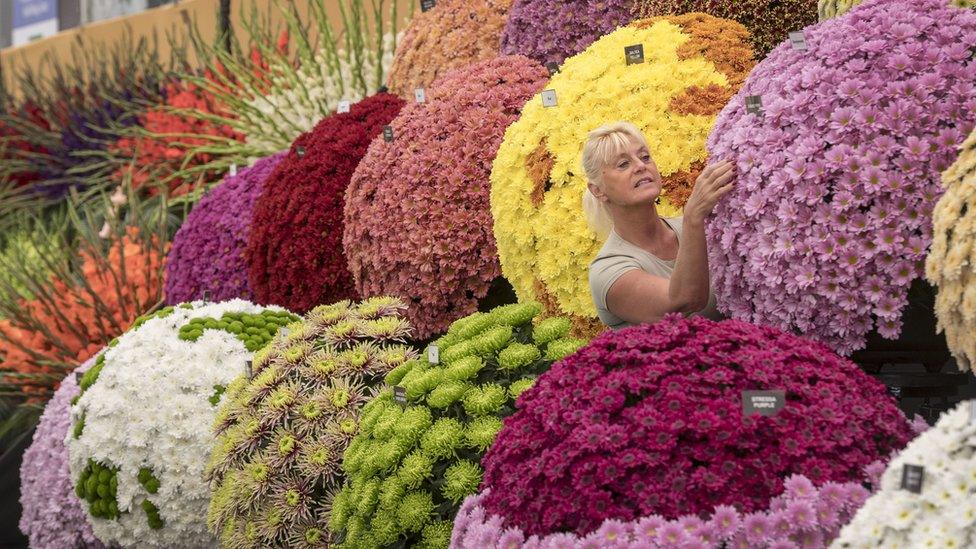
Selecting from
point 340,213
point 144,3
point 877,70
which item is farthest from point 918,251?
point 144,3

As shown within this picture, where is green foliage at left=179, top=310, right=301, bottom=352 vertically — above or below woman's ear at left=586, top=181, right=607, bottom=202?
below

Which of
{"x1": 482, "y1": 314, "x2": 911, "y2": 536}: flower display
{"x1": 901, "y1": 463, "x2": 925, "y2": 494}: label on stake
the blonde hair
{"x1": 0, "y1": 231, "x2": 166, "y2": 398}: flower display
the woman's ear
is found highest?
the blonde hair

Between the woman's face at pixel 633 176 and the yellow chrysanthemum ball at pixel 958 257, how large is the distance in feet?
3.52

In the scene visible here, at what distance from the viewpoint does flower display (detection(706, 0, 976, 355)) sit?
3.28 meters

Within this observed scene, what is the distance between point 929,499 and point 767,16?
2725 millimetres

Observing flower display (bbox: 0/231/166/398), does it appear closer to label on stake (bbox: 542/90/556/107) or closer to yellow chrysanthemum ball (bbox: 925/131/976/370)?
label on stake (bbox: 542/90/556/107)

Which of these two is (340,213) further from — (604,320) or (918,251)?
(918,251)

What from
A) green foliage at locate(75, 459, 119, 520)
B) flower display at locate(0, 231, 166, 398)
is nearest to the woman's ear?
green foliage at locate(75, 459, 119, 520)

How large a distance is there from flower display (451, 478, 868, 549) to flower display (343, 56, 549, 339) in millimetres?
2388

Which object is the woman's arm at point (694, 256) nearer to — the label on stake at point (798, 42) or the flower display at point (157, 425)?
the label on stake at point (798, 42)

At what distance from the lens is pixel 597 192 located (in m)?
4.02

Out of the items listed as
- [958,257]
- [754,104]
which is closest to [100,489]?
[754,104]

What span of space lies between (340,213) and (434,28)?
108 centimetres

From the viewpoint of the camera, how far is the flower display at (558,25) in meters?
5.28
